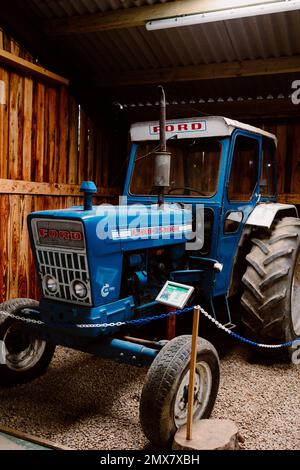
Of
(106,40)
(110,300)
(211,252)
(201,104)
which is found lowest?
(110,300)

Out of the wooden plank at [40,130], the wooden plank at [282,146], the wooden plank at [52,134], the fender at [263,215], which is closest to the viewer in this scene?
the fender at [263,215]

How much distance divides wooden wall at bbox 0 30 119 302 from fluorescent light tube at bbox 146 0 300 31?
1.55 m

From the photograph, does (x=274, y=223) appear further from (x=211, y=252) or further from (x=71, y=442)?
(x=71, y=442)

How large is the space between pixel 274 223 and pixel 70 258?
2.32 meters

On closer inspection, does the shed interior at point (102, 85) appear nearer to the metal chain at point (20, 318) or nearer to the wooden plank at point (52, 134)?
the wooden plank at point (52, 134)

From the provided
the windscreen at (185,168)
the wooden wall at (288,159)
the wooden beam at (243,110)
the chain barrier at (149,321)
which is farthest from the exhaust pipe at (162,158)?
the wooden wall at (288,159)

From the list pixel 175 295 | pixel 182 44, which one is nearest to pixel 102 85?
pixel 182 44

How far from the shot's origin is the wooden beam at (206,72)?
5453 mm

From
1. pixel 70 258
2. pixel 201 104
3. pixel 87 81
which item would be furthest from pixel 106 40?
pixel 70 258

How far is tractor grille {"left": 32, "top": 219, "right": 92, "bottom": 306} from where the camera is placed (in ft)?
10.3

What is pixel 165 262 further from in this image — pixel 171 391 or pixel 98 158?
pixel 98 158

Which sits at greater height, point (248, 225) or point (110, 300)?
point (248, 225)

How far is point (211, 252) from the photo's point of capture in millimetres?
4121

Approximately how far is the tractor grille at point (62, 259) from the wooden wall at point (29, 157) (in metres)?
1.73
